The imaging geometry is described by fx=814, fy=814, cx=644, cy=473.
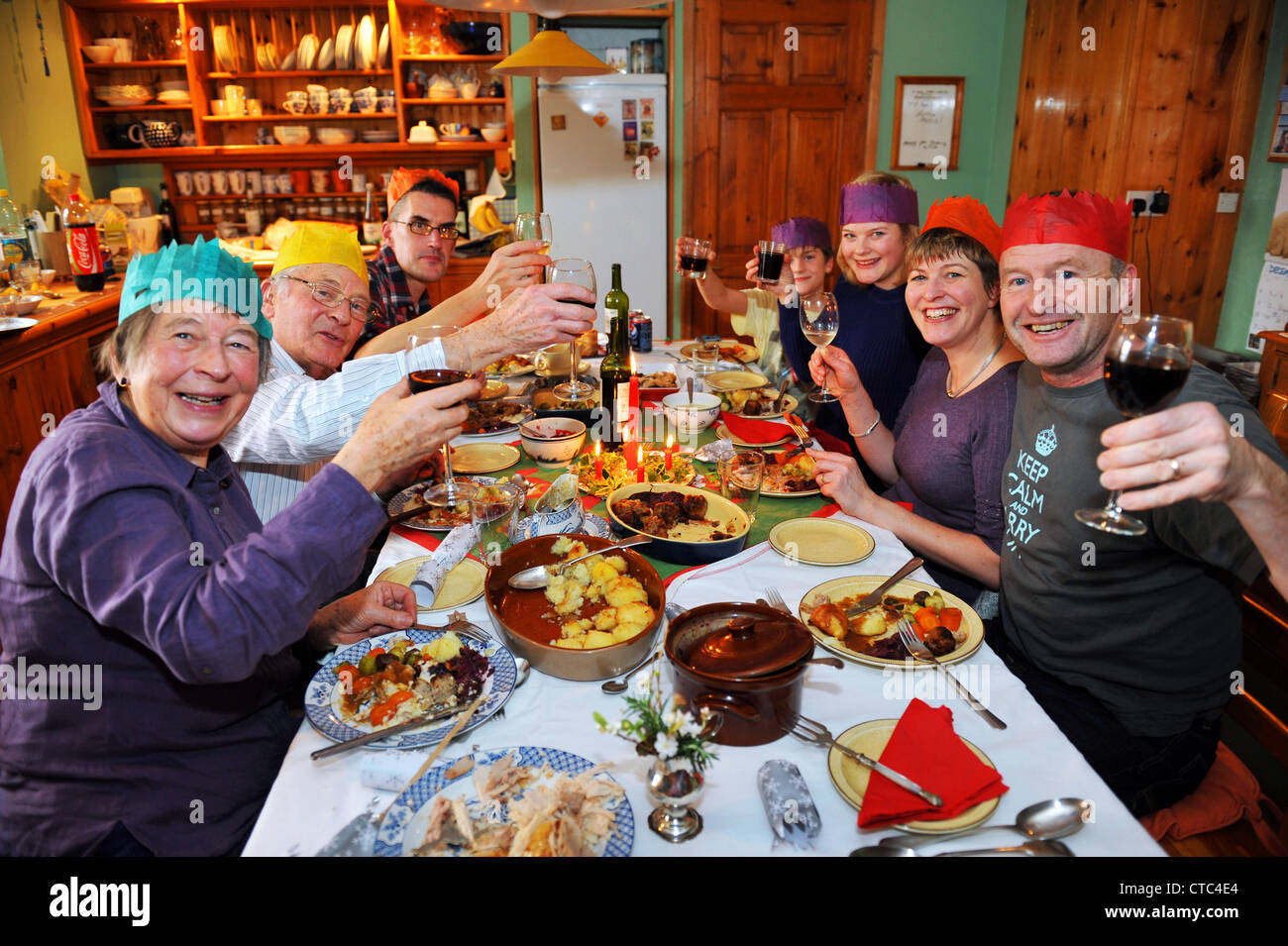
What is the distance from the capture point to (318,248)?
7.11ft

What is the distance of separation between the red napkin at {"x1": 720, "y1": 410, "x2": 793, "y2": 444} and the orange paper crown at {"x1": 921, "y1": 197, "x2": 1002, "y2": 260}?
27.5 inches

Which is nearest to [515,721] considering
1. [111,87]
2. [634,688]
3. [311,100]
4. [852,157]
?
[634,688]

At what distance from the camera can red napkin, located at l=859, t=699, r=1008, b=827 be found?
3.27 ft

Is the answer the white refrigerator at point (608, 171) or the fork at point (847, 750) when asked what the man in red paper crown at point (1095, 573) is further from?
the white refrigerator at point (608, 171)

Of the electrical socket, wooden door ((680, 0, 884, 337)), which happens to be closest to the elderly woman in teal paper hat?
the electrical socket

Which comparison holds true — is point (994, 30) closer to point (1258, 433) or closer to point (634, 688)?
point (1258, 433)

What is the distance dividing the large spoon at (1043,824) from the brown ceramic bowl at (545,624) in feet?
1.58

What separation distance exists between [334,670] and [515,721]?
311 mm

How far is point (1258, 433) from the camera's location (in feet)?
4.07

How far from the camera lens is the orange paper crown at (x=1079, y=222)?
5.22 feet

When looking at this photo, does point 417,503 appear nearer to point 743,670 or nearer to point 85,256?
point 743,670

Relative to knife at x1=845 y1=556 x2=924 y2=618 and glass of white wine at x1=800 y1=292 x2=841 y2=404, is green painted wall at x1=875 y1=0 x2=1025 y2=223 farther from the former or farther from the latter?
knife at x1=845 y1=556 x2=924 y2=618

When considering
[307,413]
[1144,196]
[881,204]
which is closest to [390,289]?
[307,413]

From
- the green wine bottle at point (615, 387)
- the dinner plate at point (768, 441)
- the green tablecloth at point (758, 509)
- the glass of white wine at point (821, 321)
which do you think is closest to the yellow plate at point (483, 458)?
the green tablecloth at point (758, 509)
